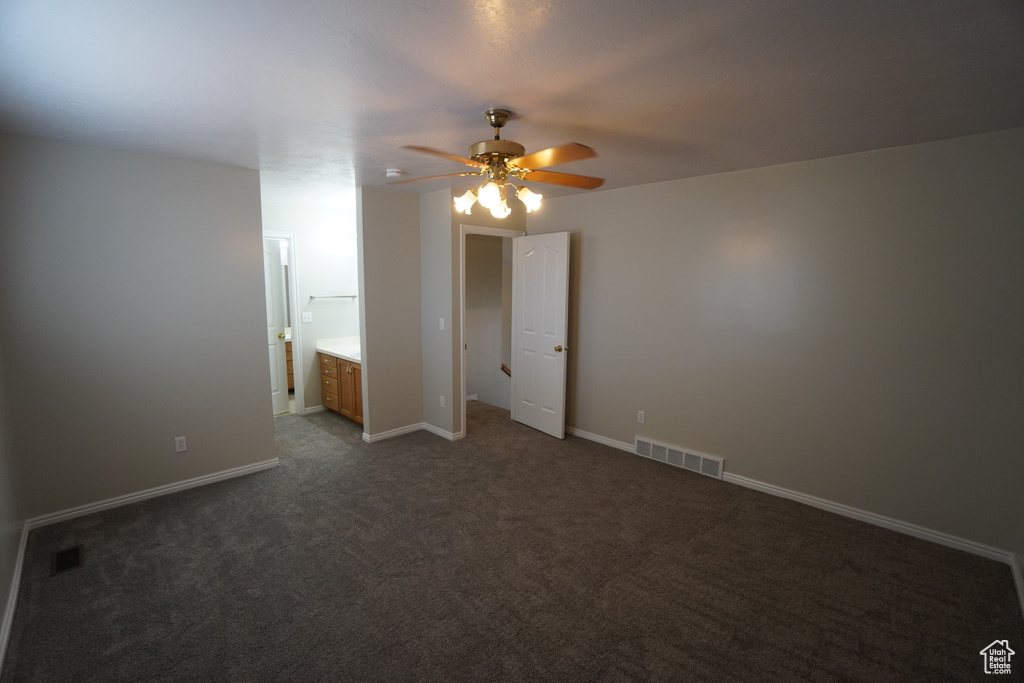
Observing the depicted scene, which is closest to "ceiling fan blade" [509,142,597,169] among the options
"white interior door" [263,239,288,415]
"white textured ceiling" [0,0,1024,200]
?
"white textured ceiling" [0,0,1024,200]

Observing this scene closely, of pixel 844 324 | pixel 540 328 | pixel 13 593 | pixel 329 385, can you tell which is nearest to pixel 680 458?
pixel 844 324

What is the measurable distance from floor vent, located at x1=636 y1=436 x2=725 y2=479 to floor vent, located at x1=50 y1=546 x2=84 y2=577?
4.03 meters

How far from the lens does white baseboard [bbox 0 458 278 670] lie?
6.95 feet

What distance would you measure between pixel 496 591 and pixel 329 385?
370 cm

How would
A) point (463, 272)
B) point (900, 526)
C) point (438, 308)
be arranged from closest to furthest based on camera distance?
point (900, 526)
point (463, 272)
point (438, 308)

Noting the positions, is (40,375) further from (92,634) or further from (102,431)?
(92,634)

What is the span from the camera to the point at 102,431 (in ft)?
10.3

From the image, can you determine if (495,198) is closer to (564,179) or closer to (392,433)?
(564,179)

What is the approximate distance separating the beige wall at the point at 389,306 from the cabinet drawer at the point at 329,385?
0.90 metres

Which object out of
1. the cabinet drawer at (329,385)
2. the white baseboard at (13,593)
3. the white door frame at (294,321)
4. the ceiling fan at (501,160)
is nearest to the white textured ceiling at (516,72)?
the ceiling fan at (501,160)

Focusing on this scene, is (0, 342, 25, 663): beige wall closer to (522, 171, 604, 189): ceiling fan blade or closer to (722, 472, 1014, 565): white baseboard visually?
(522, 171, 604, 189): ceiling fan blade

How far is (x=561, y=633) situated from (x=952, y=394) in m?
2.76

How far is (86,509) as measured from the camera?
3.11 meters

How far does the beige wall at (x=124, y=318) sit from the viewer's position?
2.82 m
